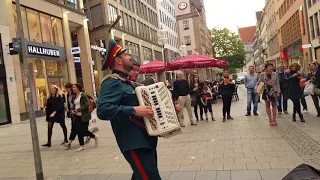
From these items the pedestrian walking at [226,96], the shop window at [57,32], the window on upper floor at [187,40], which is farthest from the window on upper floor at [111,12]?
the window on upper floor at [187,40]

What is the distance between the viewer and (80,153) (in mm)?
8844

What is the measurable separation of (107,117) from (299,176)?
5.23 feet

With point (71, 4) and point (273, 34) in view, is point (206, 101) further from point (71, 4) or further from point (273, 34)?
point (273, 34)

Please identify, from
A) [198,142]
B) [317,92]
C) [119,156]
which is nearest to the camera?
[119,156]

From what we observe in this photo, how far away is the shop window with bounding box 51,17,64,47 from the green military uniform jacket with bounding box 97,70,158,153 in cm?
2375

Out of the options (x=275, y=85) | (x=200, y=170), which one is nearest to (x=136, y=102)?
(x=200, y=170)

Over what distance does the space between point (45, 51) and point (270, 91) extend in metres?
17.0

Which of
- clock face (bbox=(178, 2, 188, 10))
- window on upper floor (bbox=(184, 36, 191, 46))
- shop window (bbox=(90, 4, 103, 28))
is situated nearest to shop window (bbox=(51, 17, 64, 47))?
shop window (bbox=(90, 4, 103, 28))

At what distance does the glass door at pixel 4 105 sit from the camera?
768 inches

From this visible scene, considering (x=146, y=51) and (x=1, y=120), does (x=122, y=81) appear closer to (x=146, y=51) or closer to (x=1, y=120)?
(x=1, y=120)

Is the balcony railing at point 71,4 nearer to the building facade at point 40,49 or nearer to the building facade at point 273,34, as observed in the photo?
the building facade at point 40,49

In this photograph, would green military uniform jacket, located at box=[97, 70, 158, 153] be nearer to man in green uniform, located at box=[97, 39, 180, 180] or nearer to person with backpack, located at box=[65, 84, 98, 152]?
man in green uniform, located at box=[97, 39, 180, 180]

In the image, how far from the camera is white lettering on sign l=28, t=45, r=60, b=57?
2235 centimetres

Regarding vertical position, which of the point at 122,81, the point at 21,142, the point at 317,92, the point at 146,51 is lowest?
the point at 21,142
